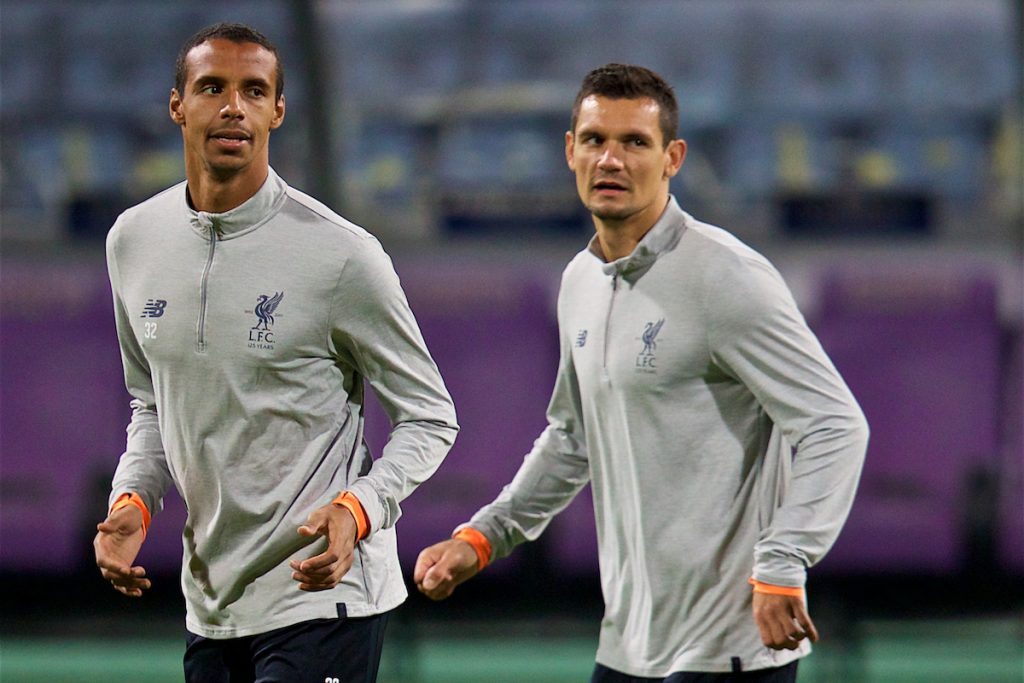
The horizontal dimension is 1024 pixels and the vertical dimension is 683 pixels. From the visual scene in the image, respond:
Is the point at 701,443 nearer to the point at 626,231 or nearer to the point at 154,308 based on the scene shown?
the point at 626,231

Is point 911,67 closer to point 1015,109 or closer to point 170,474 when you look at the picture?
point 1015,109

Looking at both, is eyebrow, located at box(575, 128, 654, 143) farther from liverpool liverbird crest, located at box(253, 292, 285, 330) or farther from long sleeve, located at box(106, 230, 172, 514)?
long sleeve, located at box(106, 230, 172, 514)

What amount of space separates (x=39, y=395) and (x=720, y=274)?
5530 mm

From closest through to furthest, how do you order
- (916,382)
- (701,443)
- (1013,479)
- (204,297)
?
(204,297)
(701,443)
(1013,479)
(916,382)

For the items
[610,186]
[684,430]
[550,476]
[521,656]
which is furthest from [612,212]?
[521,656]

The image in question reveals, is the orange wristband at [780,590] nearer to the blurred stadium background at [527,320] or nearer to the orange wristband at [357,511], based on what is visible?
the orange wristband at [357,511]

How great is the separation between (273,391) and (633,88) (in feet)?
2.86

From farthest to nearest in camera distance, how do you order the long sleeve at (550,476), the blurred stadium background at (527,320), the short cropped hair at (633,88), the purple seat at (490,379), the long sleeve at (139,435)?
the purple seat at (490,379)
the blurred stadium background at (527,320)
the long sleeve at (550,476)
the short cropped hair at (633,88)
the long sleeve at (139,435)

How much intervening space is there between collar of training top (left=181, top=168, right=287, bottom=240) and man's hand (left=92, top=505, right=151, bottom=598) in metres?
0.50

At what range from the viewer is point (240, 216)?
2.63m

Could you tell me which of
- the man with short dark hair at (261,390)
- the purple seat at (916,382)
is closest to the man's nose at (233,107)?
the man with short dark hair at (261,390)

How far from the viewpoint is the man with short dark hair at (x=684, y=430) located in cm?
261

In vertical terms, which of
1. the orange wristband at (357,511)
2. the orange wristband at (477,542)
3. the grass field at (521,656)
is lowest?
the grass field at (521,656)

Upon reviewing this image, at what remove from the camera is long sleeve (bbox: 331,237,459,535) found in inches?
102
